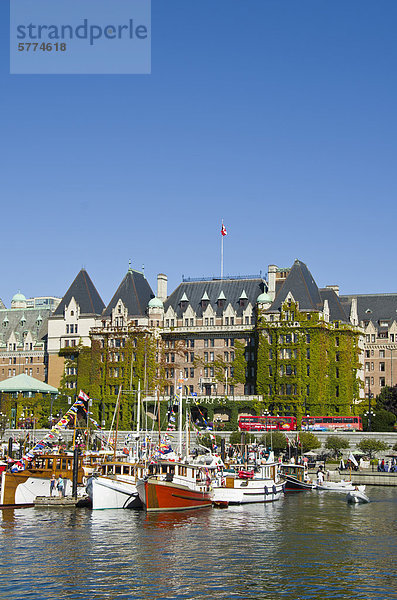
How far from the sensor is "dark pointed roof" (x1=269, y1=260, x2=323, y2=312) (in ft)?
469

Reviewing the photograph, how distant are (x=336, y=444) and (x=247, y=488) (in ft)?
131

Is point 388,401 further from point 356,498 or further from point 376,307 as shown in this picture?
point 356,498

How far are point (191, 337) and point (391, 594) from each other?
107836 mm

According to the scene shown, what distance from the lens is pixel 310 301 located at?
468 feet

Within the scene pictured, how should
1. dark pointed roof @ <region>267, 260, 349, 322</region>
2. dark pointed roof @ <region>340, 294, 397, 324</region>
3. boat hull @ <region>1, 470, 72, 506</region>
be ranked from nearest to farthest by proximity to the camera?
1. boat hull @ <region>1, 470, 72, 506</region>
2. dark pointed roof @ <region>267, 260, 349, 322</region>
3. dark pointed roof @ <region>340, 294, 397, 324</region>

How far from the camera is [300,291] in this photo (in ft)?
474

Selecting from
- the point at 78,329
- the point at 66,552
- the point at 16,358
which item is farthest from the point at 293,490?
the point at 16,358

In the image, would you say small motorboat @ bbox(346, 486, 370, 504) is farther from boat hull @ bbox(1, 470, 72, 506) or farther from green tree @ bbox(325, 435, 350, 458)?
green tree @ bbox(325, 435, 350, 458)

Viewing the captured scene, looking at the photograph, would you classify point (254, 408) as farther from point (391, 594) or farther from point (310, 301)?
point (391, 594)

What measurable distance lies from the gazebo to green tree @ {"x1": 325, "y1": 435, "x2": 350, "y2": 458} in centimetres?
4718

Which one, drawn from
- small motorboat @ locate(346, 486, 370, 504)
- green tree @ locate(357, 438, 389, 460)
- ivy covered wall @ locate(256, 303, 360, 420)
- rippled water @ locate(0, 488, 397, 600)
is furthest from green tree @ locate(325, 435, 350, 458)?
rippled water @ locate(0, 488, 397, 600)

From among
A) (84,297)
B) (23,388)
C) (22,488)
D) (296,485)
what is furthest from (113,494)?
(84,297)

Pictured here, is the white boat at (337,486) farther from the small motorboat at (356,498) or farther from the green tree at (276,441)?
the green tree at (276,441)

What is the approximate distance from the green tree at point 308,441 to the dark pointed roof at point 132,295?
4315 cm
